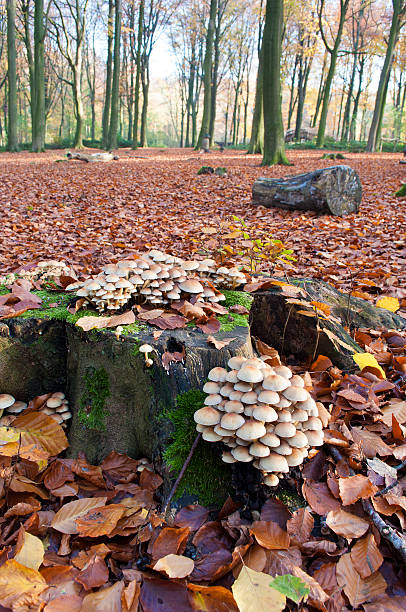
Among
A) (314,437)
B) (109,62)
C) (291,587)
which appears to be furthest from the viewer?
(109,62)

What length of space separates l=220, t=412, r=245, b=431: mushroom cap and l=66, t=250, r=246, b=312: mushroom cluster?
1.10 m

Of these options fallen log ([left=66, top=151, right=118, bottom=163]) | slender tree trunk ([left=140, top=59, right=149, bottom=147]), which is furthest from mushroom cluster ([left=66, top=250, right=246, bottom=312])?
slender tree trunk ([left=140, top=59, right=149, bottom=147])

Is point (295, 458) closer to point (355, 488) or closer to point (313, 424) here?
point (313, 424)

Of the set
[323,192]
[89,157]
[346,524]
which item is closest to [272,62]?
[323,192]

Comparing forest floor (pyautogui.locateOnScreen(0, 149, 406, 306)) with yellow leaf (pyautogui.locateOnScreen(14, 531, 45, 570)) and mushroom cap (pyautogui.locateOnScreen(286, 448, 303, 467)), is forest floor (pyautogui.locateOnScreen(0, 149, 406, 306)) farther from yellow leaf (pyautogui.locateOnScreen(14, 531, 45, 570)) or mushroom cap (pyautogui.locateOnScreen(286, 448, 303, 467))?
yellow leaf (pyautogui.locateOnScreen(14, 531, 45, 570))

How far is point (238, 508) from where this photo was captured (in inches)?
83.4

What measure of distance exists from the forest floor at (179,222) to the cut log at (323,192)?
0.24 m

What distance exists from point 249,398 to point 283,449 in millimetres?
298

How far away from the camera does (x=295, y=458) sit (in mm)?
1975

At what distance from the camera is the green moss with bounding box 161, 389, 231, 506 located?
223 centimetres

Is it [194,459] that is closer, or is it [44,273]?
[194,459]

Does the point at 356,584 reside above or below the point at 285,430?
below

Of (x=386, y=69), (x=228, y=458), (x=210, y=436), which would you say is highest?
(x=386, y=69)

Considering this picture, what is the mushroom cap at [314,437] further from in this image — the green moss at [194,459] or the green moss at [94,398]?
the green moss at [94,398]
